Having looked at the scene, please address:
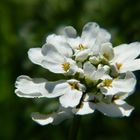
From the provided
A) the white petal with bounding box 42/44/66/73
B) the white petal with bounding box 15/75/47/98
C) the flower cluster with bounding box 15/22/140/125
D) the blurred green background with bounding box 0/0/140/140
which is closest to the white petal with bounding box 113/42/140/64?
the flower cluster with bounding box 15/22/140/125

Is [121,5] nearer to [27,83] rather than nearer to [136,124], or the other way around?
[136,124]

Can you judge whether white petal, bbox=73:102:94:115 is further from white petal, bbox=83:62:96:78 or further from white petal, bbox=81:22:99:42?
white petal, bbox=81:22:99:42

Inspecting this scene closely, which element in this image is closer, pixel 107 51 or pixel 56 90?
pixel 56 90

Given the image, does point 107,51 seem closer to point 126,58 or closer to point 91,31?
point 126,58

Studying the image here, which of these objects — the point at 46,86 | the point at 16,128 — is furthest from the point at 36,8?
the point at 46,86

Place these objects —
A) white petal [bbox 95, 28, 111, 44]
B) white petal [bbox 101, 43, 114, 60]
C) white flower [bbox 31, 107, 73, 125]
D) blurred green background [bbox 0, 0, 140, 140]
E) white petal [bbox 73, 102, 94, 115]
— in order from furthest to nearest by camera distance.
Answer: blurred green background [bbox 0, 0, 140, 140] < white petal [bbox 95, 28, 111, 44] < white petal [bbox 101, 43, 114, 60] < white flower [bbox 31, 107, 73, 125] < white petal [bbox 73, 102, 94, 115]

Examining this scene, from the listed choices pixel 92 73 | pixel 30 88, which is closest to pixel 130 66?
pixel 92 73
